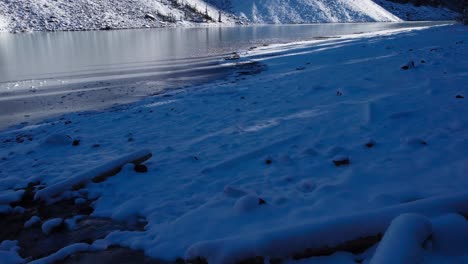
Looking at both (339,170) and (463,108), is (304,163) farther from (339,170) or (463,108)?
(463,108)

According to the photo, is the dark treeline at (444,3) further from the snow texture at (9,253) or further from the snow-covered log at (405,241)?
the snow texture at (9,253)

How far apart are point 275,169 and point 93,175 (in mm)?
Result: 3024

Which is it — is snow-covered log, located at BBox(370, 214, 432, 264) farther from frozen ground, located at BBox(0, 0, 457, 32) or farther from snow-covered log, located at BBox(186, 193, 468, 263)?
frozen ground, located at BBox(0, 0, 457, 32)

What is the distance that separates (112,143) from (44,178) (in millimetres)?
1739

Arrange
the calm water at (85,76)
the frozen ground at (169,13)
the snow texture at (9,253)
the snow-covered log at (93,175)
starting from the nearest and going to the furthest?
1. the snow texture at (9,253)
2. the snow-covered log at (93,175)
3. the calm water at (85,76)
4. the frozen ground at (169,13)

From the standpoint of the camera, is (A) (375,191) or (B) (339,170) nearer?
(A) (375,191)

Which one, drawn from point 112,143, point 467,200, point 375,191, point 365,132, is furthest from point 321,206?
point 112,143

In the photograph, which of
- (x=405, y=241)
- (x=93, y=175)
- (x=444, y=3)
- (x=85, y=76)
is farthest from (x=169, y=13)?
(x=444, y=3)

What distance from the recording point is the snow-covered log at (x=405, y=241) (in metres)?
2.10

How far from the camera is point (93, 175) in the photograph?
5.20 metres

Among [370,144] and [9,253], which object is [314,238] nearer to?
Result: [370,144]

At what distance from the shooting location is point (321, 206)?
3.55m

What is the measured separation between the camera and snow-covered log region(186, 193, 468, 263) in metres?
2.66

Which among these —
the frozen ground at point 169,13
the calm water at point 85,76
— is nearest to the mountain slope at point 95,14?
the frozen ground at point 169,13
